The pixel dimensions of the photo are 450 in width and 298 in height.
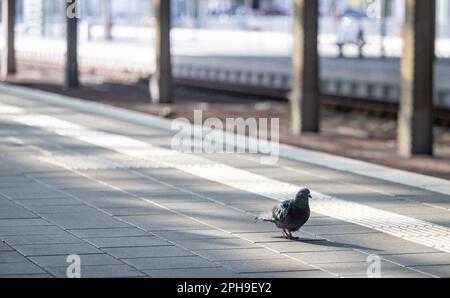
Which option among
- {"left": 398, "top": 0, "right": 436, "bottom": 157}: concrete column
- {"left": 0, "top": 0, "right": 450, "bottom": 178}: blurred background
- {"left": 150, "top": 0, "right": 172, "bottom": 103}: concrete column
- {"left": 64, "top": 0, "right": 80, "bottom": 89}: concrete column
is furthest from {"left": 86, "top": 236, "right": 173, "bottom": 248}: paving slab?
{"left": 64, "top": 0, "right": 80, "bottom": 89}: concrete column

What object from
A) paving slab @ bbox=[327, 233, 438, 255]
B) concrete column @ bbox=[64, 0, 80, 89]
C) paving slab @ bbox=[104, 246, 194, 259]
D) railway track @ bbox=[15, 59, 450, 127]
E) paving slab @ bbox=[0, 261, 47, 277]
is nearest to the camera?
paving slab @ bbox=[0, 261, 47, 277]

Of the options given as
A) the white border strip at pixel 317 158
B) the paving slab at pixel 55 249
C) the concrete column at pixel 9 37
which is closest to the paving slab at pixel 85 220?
the paving slab at pixel 55 249

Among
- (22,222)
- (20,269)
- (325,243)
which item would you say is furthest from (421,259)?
(22,222)

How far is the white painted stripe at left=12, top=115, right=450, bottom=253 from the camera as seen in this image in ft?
40.1

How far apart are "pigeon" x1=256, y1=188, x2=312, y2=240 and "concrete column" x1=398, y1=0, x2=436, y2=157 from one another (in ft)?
29.5

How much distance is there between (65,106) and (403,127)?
9753 mm

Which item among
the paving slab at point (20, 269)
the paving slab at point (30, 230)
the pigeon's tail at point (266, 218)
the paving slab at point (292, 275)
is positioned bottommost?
the paving slab at point (292, 275)

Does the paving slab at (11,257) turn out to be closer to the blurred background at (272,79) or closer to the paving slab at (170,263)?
the paving slab at (170,263)

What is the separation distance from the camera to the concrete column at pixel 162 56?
2994 centimetres

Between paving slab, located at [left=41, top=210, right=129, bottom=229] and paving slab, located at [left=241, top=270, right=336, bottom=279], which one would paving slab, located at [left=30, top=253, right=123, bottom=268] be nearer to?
paving slab, located at [left=241, top=270, right=336, bottom=279]

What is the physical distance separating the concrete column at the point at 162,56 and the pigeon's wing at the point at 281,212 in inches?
741

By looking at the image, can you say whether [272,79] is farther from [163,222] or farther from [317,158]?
[163,222]
